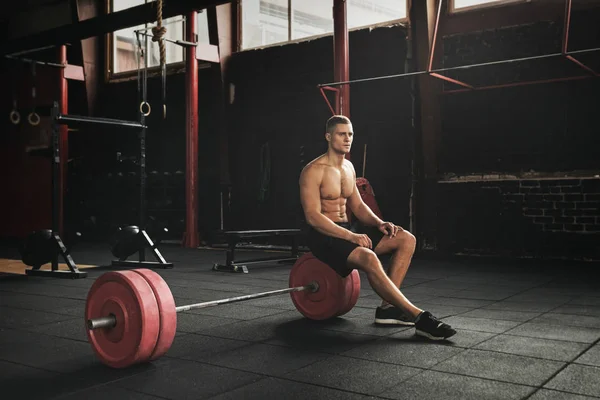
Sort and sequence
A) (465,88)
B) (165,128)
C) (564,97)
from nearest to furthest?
(564,97) → (465,88) → (165,128)

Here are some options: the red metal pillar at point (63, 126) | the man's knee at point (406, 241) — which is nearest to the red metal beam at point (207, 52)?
the red metal pillar at point (63, 126)

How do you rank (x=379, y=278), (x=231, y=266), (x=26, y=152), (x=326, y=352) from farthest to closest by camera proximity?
(x=26, y=152), (x=231, y=266), (x=379, y=278), (x=326, y=352)

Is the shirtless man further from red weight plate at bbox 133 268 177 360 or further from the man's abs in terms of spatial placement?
red weight plate at bbox 133 268 177 360

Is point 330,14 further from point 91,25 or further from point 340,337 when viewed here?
point 340,337

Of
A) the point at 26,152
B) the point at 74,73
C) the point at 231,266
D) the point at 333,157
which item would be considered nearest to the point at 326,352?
the point at 333,157

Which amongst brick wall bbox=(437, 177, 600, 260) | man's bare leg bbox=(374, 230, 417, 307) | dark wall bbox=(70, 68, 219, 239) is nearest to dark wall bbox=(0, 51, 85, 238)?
dark wall bbox=(70, 68, 219, 239)

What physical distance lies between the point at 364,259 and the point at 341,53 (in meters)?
4.38

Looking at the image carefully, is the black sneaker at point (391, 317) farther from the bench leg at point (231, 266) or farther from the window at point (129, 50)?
the window at point (129, 50)

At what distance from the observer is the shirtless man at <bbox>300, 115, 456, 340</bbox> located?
116 inches

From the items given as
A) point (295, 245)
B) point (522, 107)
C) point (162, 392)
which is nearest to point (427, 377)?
point (162, 392)

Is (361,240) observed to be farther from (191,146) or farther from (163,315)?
(191,146)

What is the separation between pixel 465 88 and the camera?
6.67 meters

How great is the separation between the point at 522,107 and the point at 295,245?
2.84 metres

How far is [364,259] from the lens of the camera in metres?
2.95
